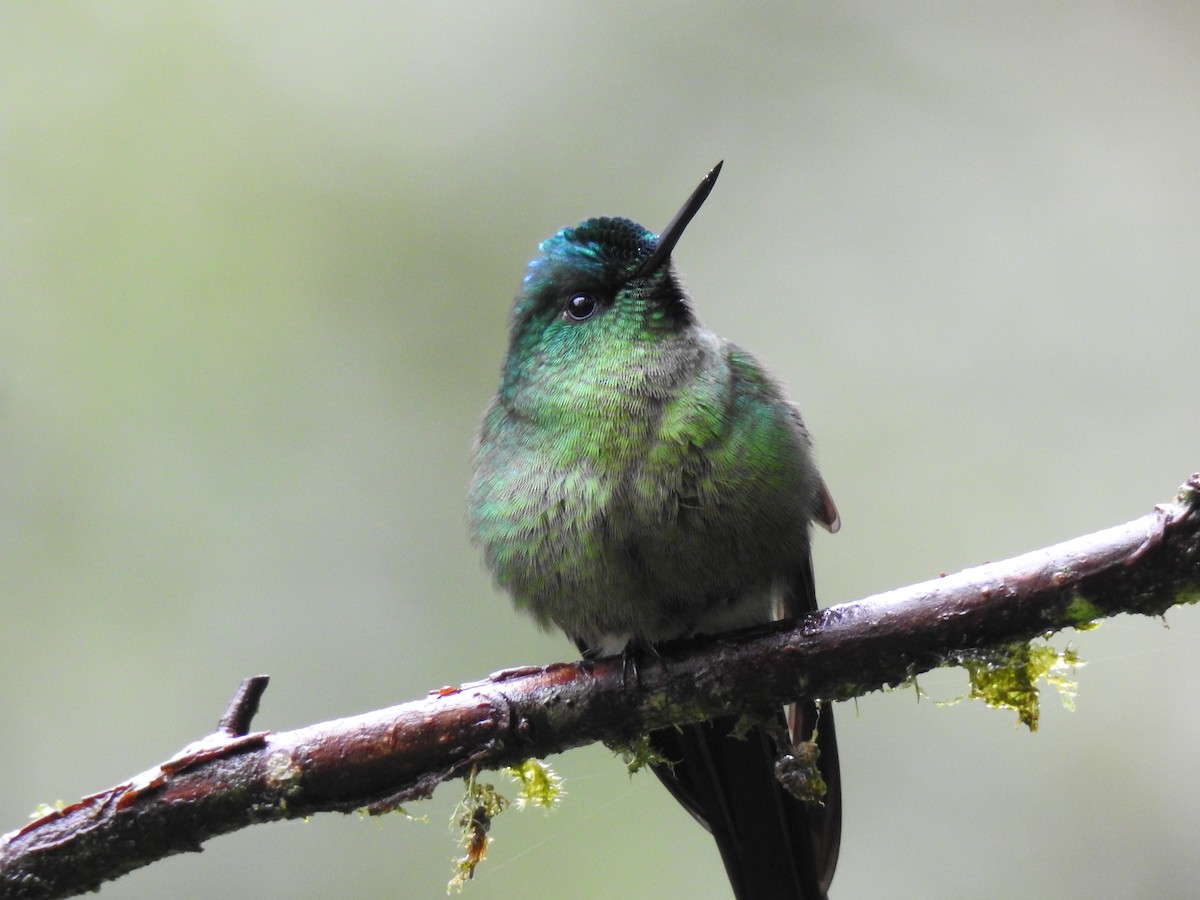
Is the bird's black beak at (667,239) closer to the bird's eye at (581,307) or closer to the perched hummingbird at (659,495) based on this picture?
the perched hummingbird at (659,495)

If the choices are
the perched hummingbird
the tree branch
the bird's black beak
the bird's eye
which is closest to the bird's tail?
the perched hummingbird

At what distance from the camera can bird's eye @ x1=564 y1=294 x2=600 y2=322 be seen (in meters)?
3.56

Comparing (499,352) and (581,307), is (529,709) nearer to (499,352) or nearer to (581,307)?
(581,307)

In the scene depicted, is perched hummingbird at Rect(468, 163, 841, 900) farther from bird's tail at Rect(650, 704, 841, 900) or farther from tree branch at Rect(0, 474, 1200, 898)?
tree branch at Rect(0, 474, 1200, 898)

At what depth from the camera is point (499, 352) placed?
531cm

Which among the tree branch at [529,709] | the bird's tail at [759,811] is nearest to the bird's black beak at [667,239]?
the tree branch at [529,709]

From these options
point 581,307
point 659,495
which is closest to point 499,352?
point 581,307

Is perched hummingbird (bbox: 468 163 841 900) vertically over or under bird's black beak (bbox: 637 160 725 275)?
under

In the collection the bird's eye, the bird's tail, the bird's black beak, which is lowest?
the bird's tail

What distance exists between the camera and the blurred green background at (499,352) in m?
4.34

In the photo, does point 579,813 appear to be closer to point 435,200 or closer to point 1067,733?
point 1067,733

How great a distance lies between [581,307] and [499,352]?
1773mm

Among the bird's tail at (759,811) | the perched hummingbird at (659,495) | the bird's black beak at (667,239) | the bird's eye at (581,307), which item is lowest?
the bird's tail at (759,811)

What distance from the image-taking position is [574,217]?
5.38 metres
